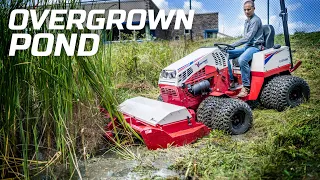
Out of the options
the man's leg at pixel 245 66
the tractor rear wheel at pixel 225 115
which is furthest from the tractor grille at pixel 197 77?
the man's leg at pixel 245 66

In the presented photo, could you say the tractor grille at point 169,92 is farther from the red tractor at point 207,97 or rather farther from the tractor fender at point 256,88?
the tractor fender at point 256,88

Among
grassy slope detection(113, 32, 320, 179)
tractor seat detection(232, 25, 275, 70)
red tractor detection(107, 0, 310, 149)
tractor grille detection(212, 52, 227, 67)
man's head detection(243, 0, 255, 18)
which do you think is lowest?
grassy slope detection(113, 32, 320, 179)

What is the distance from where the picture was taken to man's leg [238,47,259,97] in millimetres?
5234

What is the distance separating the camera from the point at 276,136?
3.67m

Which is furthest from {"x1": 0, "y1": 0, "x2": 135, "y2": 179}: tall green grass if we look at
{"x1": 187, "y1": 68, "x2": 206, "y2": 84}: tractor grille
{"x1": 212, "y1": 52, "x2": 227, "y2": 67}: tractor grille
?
{"x1": 212, "y1": 52, "x2": 227, "y2": 67}: tractor grille

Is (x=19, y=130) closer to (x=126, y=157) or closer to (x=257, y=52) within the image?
(x=126, y=157)

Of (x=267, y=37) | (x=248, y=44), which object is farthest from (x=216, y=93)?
(x=267, y=37)

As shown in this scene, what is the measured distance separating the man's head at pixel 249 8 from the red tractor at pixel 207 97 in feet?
1.22

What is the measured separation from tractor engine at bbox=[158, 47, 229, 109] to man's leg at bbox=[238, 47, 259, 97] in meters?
0.28

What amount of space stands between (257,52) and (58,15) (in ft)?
10.4

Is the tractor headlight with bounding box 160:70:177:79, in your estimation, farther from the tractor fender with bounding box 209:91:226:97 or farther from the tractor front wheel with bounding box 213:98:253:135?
the tractor front wheel with bounding box 213:98:253:135

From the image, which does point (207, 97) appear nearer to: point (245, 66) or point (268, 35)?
point (245, 66)

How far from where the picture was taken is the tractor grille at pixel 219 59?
5.00 meters

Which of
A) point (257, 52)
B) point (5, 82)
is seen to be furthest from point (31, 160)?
point (257, 52)
